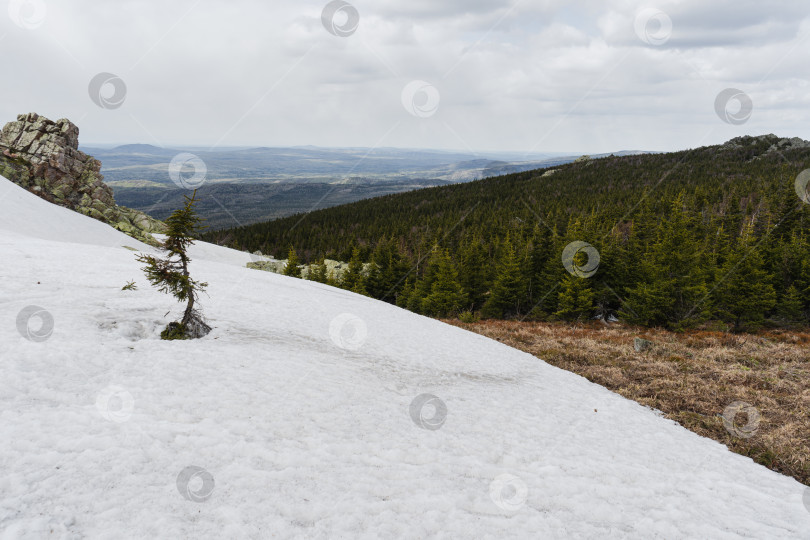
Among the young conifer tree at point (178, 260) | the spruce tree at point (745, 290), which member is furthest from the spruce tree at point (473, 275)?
the young conifer tree at point (178, 260)

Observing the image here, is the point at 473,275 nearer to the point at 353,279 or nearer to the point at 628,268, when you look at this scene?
the point at 353,279

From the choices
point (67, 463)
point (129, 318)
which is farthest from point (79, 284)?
point (67, 463)

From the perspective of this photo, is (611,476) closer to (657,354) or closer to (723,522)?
(723,522)

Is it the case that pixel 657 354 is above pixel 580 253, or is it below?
below

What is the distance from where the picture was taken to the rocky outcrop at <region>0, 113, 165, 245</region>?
39125 mm

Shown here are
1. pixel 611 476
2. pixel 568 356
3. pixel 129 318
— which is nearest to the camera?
pixel 611 476

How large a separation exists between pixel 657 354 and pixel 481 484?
63.7 feet

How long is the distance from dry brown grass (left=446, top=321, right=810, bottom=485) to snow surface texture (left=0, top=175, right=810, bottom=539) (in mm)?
1509

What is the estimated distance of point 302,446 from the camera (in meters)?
7.71

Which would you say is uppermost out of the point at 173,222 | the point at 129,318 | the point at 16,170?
the point at 16,170

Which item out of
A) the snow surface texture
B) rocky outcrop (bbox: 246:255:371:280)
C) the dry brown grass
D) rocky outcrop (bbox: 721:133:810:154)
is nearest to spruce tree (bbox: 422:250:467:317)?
the dry brown grass

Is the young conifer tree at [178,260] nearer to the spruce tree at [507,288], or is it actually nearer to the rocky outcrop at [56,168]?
the spruce tree at [507,288]

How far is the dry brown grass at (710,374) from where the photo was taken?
39.2 feet

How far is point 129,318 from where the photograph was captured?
478 inches
